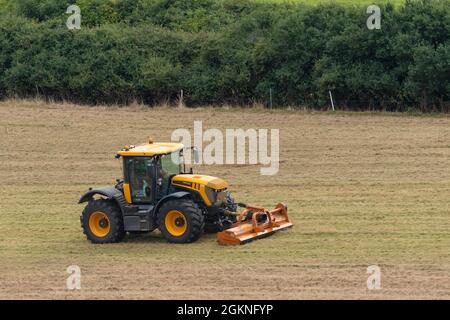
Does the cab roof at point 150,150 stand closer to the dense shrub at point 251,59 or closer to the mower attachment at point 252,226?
the mower attachment at point 252,226

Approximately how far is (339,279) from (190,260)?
9.92 feet

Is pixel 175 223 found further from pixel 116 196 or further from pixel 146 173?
pixel 116 196

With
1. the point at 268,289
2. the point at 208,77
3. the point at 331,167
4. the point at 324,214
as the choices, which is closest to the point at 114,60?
the point at 208,77

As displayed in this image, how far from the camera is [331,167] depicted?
2961 centimetres

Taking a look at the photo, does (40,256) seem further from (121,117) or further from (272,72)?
(272,72)

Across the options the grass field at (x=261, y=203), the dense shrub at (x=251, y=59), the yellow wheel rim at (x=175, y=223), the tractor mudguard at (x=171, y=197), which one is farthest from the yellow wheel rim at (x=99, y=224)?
the dense shrub at (x=251, y=59)

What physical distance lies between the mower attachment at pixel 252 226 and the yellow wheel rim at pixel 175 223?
69 cm

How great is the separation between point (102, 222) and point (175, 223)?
149 centimetres

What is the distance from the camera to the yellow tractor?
20.9 metres

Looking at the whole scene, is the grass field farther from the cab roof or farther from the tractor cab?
the cab roof

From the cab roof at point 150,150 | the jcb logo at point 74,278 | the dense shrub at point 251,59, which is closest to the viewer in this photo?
the jcb logo at point 74,278

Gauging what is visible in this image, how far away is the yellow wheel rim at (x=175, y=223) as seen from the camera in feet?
68.6

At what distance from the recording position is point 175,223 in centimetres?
2105

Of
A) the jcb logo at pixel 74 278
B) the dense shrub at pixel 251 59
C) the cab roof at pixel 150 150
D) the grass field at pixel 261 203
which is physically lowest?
the jcb logo at pixel 74 278
